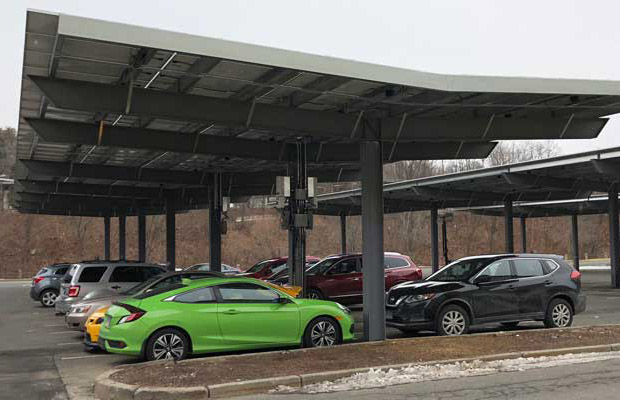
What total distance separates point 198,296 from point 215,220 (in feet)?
44.3

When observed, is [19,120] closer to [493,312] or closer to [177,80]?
[177,80]

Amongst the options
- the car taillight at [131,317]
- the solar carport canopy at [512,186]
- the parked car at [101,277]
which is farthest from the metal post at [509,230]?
the car taillight at [131,317]

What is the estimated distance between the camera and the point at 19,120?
15164mm

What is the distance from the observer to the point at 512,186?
28.9m

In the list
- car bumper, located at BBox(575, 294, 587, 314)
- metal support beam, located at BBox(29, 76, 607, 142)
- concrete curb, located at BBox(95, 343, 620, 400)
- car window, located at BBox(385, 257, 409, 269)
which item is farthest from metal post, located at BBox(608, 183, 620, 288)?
concrete curb, located at BBox(95, 343, 620, 400)

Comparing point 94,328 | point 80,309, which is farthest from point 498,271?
point 80,309

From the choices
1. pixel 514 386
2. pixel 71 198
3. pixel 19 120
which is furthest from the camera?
pixel 71 198

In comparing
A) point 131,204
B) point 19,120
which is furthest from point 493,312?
point 131,204

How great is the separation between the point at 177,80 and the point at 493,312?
8038 millimetres

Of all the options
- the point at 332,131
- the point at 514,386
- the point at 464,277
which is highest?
the point at 332,131

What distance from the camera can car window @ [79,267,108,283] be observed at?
1761 cm

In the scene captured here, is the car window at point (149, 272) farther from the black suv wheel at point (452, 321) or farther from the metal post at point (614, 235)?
the metal post at point (614, 235)

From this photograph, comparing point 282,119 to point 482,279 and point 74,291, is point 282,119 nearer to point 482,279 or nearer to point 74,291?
point 482,279

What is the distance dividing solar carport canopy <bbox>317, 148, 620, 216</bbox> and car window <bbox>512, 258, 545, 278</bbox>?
9.73 meters
